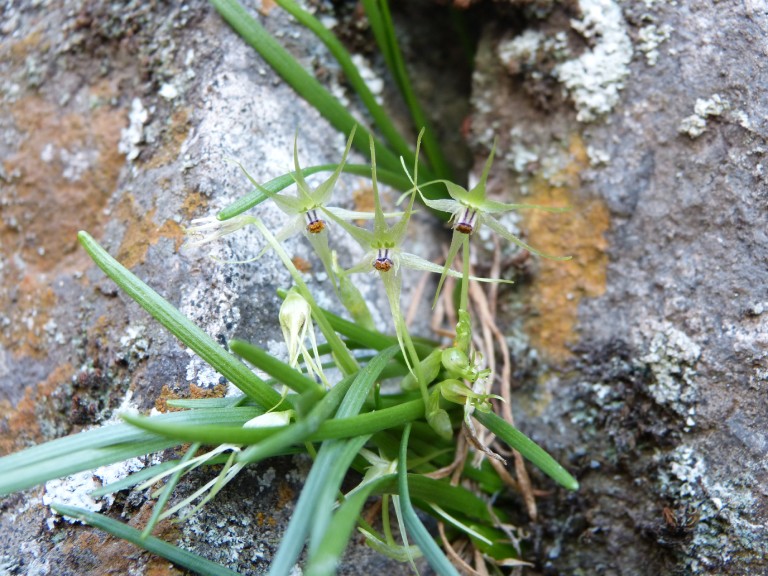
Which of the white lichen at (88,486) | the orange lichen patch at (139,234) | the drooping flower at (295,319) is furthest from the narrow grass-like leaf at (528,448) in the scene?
the orange lichen patch at (139,234)

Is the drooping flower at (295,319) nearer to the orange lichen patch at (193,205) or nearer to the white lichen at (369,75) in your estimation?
the orange lichen patch at (193,205)

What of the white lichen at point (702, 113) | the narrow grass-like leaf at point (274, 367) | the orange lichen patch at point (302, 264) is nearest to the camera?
the narrow grass-like leaf at point (274, 367)

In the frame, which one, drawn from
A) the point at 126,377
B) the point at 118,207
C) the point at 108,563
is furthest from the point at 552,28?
the point at 108,563

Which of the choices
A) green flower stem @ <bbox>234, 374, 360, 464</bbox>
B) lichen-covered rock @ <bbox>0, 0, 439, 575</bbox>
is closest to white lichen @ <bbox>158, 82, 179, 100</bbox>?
lichen-covered rock @ <bbox>0, 0, 439, 575</bbox>

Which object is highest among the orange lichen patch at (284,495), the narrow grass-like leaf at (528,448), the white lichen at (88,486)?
the white lichen at (88,486)

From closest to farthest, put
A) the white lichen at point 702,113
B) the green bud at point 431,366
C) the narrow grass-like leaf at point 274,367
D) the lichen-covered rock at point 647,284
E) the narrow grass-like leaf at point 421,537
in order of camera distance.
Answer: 1. the narrow grass-like leaf at point 274,367
2. the narrow grass-like leaf at point 421,537
3. the green bud at point 431,366
4. the lichen-covered rock at point 647,284
5. the white lichen at point 702,113
